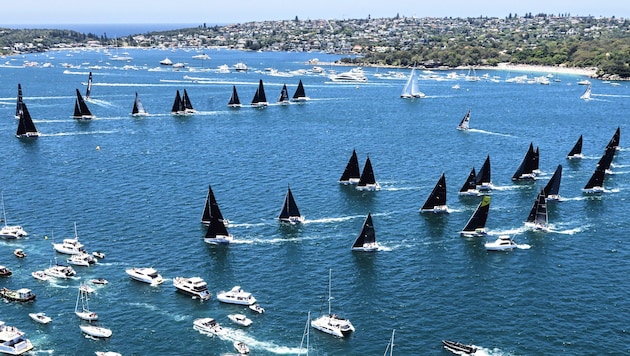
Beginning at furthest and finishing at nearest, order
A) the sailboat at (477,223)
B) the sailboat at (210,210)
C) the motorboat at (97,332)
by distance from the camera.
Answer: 1. the sailboat at (477,223)
2. the sailboat at (210,210)
3. the motorboat at (97,332)

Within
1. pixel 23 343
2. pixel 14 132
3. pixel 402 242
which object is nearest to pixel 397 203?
pixel 402 242

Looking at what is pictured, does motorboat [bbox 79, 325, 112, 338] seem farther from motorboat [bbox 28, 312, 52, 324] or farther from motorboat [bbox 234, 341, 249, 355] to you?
motorboat [bbox 234, 341, 249, 355]

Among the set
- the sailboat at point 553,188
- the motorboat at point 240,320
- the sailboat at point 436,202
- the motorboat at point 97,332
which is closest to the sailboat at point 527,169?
the sailboat at point 553,188

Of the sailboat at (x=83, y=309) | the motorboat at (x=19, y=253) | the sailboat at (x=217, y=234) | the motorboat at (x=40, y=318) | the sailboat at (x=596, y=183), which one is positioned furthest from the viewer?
the sailboat at (x=596, y=183)

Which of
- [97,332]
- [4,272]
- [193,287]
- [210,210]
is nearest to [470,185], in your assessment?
[210,210]

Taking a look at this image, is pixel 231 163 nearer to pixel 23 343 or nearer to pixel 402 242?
pixel 402 242

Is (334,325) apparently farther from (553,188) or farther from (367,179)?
(553,188)

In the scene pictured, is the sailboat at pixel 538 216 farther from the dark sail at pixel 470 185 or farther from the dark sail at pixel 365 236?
the dark sail at pixel 365 236
